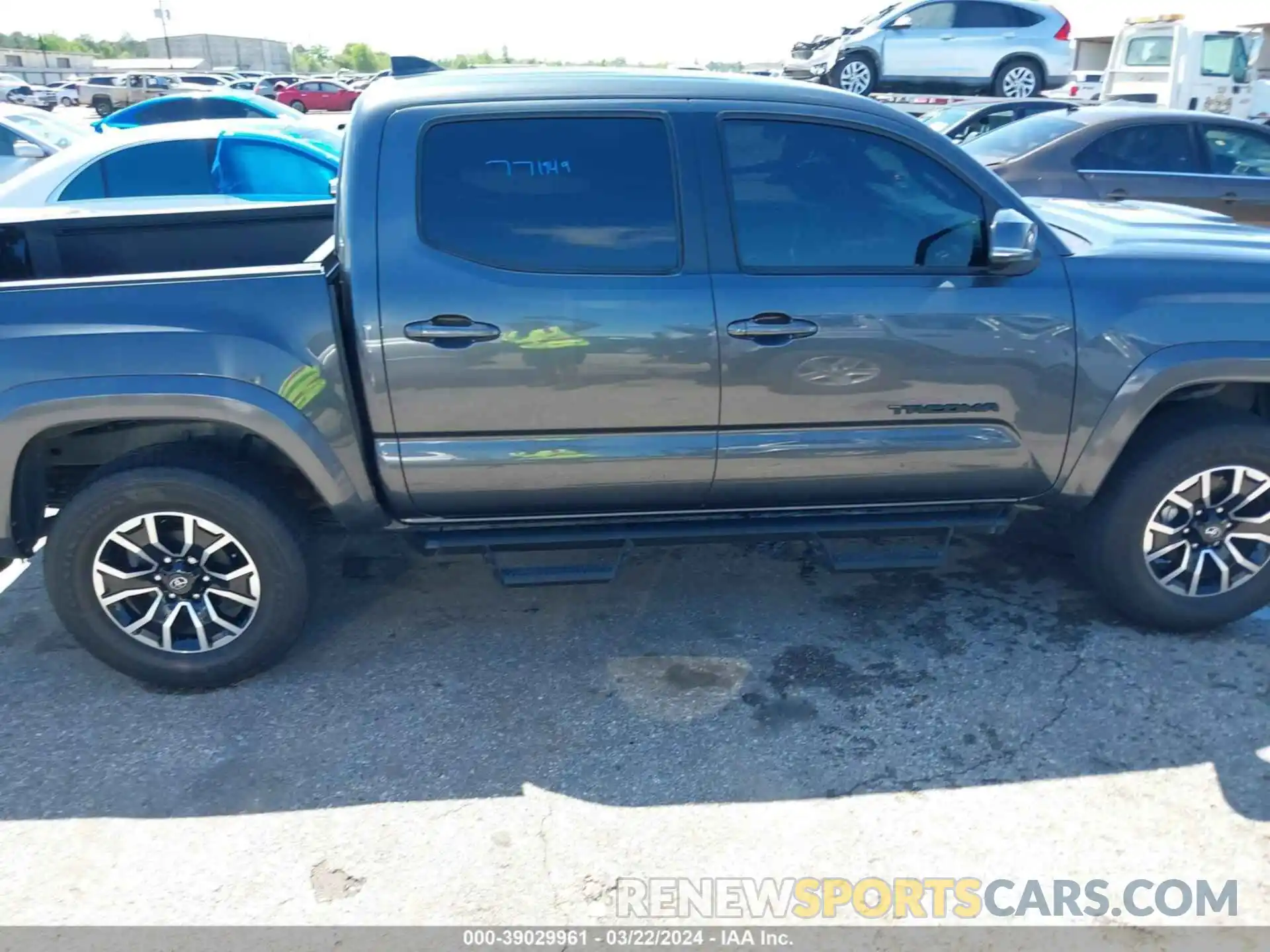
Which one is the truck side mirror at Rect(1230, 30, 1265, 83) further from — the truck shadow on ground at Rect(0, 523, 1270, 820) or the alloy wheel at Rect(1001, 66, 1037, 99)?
the truck shadow on ground at Rect(0, 523, 1270, 820)

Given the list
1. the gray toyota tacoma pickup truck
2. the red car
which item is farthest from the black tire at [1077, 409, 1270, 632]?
the red car

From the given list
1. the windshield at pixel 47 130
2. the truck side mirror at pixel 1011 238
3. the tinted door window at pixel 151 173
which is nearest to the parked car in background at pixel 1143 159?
the truck side mirror at pixel 1011 238

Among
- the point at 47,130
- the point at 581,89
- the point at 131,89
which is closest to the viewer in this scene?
the point at 581,89

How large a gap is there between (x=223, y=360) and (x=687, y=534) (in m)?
1.56

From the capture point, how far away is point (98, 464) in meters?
3.44

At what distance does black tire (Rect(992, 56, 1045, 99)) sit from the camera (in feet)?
49.5

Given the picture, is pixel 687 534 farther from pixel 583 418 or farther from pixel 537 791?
pixel 537 791

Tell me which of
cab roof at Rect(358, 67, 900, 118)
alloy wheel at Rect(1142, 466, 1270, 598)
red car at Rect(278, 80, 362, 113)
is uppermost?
cab roof at Rect(358, 67, 900, 118)

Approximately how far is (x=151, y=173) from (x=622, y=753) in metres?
6.24

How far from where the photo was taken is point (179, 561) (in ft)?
10.6

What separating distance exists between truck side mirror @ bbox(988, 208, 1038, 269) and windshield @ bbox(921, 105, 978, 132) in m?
7.33

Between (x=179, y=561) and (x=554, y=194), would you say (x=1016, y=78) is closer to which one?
(x=554, y=194)

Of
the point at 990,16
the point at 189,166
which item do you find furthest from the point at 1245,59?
the point at 189,166
